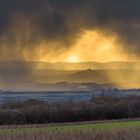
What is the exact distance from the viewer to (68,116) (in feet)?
158

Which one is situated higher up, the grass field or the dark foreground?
the grass field

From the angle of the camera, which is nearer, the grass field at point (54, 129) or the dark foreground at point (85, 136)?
the dark foreground at point (85, 136)

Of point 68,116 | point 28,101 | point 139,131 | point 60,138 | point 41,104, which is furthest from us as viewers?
point 28,101

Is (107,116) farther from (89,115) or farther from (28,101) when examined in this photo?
(28,101)

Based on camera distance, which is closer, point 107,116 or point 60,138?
point 60,138

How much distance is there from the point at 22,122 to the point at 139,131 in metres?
22.1

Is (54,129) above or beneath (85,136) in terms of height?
above

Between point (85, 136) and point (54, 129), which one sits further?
point (54, 129)

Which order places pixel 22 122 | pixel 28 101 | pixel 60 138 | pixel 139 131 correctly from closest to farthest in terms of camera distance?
1. pixel 60 138
2. pixel 139 131
3. pixel 22 122
4. pixel 28 101

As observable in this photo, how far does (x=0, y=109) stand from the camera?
164ft

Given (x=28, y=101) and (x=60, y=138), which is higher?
(x=28, y=101)

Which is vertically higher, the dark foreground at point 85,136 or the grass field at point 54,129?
the grass field at point 54,129

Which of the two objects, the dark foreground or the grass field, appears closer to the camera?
the dark foreground

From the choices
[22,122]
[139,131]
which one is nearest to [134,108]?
[22,122]
